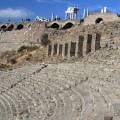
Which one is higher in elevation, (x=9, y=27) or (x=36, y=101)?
(x=9, y=27)

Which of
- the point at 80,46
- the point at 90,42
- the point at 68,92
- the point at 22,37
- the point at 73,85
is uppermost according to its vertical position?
the point at 22,37

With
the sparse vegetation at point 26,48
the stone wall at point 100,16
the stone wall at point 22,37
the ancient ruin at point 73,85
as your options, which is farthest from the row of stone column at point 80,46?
the stone wall at point 22,37

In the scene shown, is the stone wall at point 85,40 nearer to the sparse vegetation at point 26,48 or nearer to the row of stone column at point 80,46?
the row of stone column at point 80,46

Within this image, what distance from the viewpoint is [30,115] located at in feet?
48.8

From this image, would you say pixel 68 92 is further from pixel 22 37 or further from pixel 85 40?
pixel 22 37

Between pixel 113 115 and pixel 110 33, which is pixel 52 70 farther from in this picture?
pixel 113 115

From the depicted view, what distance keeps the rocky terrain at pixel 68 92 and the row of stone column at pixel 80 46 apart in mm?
2344

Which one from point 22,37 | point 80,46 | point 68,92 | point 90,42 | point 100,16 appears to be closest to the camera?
point 68,92

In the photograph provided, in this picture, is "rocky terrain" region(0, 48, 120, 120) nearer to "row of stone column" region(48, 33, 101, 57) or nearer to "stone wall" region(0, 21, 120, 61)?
"stone wall" region(0, 21, 120, 61)

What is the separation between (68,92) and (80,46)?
40.5ft

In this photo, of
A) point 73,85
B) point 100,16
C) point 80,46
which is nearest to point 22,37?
point 100,16

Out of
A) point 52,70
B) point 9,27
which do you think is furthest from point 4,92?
point 9,27

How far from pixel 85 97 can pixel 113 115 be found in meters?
3.67

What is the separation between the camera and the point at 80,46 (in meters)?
28.3
